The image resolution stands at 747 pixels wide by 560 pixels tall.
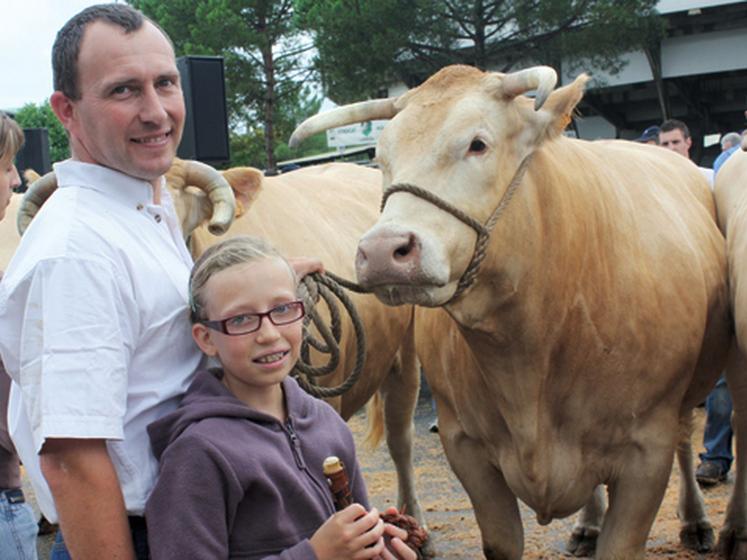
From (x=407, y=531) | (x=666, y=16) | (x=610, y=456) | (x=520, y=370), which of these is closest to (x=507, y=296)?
(x=520, y=370)

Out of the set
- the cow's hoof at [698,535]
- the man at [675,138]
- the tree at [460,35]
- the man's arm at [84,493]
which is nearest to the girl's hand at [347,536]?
the man's arm at [84,493]

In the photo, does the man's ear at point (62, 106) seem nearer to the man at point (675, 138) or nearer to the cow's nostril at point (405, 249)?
the cow's nostril at point (405, 249)

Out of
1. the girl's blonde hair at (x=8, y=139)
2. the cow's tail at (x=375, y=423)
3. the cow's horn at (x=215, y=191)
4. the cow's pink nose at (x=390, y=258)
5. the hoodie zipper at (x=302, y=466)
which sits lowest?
the cow's tail at (x=375, y=423)

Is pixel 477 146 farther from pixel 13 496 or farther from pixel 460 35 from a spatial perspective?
pixel 460 35

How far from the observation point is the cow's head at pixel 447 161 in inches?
105

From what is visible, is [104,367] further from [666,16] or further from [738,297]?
[666,16]

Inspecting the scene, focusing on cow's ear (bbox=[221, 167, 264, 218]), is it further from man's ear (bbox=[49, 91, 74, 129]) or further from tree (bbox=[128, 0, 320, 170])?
tree (bbox=[128, 0, 320, 170])

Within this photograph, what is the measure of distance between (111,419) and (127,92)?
61 centimetres

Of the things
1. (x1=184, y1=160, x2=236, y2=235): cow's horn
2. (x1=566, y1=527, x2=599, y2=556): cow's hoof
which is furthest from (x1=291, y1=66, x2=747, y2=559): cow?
(x1=566, y1=527, x2=599, y2=556): cow's hoof

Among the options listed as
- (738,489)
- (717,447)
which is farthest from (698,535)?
(717,447)

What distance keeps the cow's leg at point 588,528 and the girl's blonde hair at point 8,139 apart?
332cm

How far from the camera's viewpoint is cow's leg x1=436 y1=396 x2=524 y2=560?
376 centimetres

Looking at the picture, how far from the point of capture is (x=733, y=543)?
4594 mm

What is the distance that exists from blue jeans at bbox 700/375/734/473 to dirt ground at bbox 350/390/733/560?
0.54 feet
